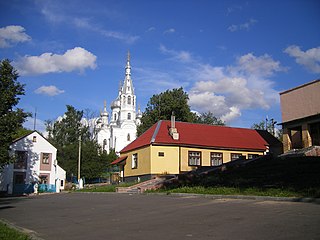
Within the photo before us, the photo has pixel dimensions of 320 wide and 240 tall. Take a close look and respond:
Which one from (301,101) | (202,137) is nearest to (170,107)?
(202,137)

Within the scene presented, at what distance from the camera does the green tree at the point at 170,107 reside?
5434 cm

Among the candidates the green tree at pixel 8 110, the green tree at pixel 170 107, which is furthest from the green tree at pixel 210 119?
the green tree at pixel 8 110

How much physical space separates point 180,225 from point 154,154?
2441 centimetres

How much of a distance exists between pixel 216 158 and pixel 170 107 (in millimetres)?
19273

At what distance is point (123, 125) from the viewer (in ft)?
325

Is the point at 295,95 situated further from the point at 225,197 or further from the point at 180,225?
the point at 180,225

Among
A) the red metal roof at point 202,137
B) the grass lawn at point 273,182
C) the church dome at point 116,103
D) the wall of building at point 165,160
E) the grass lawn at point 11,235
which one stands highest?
the church dome at point 116,103

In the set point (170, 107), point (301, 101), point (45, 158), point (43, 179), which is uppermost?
point (170, 107)

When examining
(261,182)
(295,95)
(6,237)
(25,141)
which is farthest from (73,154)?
(6,237)

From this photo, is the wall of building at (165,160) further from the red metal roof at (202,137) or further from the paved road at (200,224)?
the paved road at (200,224)

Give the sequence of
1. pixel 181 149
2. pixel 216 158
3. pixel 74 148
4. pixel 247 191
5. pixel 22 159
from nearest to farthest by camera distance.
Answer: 1. pixel 247 191
2. pixel 181 149
3. pixel 216 158
4. pixel 22 159
5. pixel 74 148

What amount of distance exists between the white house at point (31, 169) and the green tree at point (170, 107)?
661 inches

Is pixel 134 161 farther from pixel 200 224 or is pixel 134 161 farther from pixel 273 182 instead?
pixel 200 224

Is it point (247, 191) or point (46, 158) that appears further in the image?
point (46, 158)
